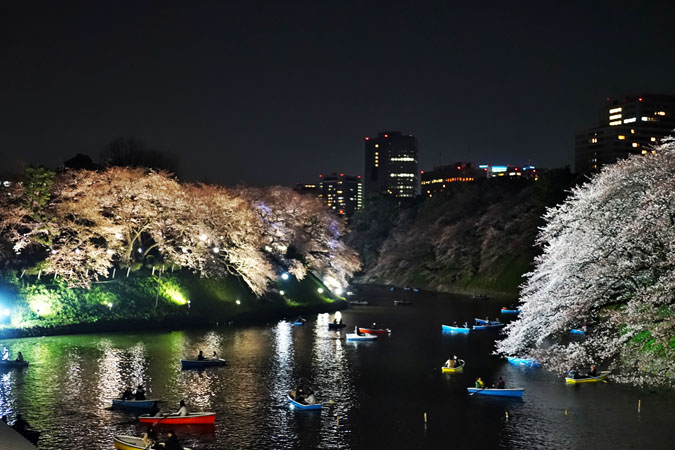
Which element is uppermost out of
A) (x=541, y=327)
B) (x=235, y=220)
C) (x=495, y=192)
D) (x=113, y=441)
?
(x=495, y=192)

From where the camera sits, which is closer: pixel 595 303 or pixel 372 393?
pixel 595 303

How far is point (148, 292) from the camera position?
5766cm

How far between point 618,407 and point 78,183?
152 ft

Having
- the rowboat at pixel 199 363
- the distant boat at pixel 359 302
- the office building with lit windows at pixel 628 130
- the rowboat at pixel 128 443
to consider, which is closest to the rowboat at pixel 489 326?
the distant boat at pixel 359 302

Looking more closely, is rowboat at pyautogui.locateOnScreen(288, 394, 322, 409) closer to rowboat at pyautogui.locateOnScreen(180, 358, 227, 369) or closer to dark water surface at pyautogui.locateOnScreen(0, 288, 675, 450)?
dark water surface at pyautogui.locateOnScreen(0, 288, 675, 450)

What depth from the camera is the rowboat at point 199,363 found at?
39.9m

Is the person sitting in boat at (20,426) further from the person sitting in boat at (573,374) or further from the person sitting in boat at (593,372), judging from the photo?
the person sitting in boat at (593,372)

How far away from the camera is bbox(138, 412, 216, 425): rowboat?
92.5 ft

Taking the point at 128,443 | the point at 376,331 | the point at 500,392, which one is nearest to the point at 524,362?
the point at 500,392

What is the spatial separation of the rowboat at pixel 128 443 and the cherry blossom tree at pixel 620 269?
18.8 metres

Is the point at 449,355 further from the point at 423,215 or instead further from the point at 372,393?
the point at 423,215

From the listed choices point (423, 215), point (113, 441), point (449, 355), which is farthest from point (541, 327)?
point (423, 215)

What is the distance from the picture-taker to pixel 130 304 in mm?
55500

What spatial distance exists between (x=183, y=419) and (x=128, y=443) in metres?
3.86
